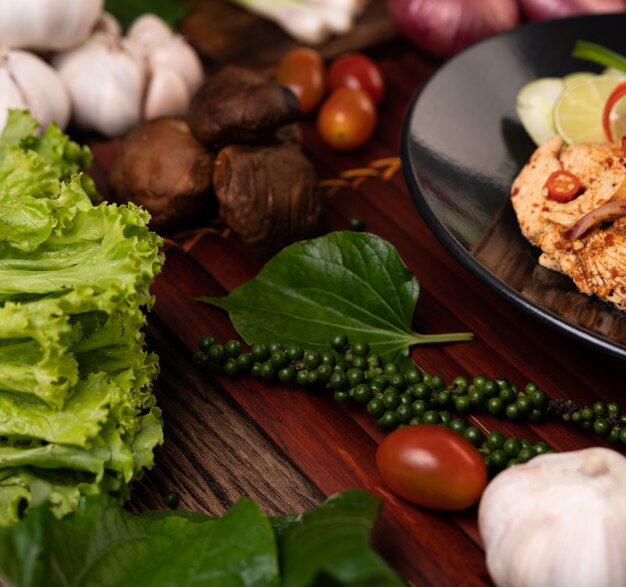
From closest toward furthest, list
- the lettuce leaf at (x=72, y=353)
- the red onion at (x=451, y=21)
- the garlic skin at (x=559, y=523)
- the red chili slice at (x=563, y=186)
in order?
the garlic skin at (x=559, y=523)
the lettuce leaf at (x=72, y=353)
the red chili slice at (x=563, y=186)
the red onion at (x=451, y=21)

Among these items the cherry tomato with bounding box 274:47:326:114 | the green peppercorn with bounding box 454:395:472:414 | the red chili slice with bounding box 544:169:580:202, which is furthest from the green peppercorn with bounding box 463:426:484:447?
the cherry tomato with bounding box 274:47:326:114

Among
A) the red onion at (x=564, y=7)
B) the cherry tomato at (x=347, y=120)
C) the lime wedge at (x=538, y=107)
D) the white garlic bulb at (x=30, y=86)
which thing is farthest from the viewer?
the red onion at (x=564, y=7)

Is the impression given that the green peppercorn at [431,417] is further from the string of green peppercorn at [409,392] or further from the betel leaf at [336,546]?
the betel leaf at [336,546]

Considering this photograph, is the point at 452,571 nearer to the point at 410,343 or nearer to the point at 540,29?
the point at 410,343

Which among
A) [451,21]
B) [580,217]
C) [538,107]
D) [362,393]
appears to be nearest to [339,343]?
[362,393]

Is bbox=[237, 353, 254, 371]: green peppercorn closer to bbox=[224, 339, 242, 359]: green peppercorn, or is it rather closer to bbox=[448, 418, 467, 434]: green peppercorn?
bbox=[224, 339, 242, 359]: green peppercorn

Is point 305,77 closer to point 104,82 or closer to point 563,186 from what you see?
point 104,82

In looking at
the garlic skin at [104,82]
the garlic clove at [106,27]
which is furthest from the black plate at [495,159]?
the garlic clove at [106,27]
